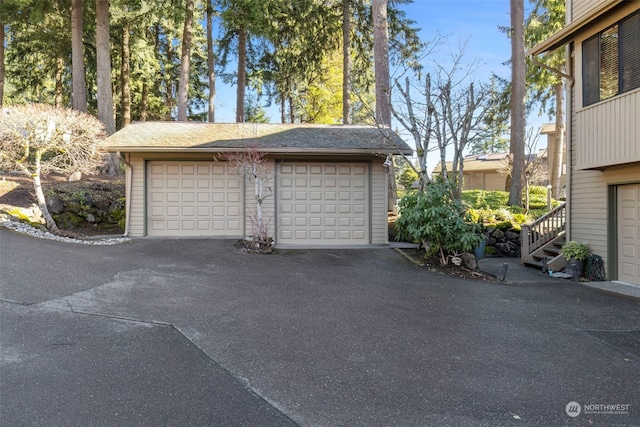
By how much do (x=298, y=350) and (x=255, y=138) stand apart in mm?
7773

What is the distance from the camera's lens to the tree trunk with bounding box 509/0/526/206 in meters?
14.5

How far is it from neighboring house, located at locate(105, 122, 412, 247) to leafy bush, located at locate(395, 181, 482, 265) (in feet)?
6.97

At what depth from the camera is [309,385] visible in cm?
320

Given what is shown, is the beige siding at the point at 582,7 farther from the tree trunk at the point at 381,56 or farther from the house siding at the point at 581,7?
the tree trunk at the point at 381,56

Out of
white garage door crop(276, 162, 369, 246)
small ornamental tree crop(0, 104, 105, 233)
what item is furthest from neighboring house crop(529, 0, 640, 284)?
small ornamental tree crop(0, 104, 105, 233)

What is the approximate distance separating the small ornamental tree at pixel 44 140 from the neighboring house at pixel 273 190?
2.61ft

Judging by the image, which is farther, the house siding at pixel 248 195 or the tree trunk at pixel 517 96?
the tree trunk at pixel 517 96

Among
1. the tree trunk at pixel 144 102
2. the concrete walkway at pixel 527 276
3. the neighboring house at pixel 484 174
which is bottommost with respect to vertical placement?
the concrete walkway at pixel 527 276

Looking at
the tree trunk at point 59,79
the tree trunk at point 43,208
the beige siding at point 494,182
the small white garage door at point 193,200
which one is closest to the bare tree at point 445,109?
the small white garage door at point 193,200

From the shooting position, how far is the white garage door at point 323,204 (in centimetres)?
1059

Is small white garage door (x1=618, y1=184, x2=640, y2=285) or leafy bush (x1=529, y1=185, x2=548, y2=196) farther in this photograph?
leafy bush (x1=529, y1=185, x2=548, y2=196)

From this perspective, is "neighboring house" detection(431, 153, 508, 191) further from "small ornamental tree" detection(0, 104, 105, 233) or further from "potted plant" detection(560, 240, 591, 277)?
"small ornamental tree" detection(0, 104, 105, 233)

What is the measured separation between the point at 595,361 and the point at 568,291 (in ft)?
11.9

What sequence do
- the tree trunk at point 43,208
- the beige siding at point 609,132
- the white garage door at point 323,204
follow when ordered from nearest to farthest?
the beige siding at point 609,132 → the tree trunk at point 43,208 → the white garage door at point 323,204
